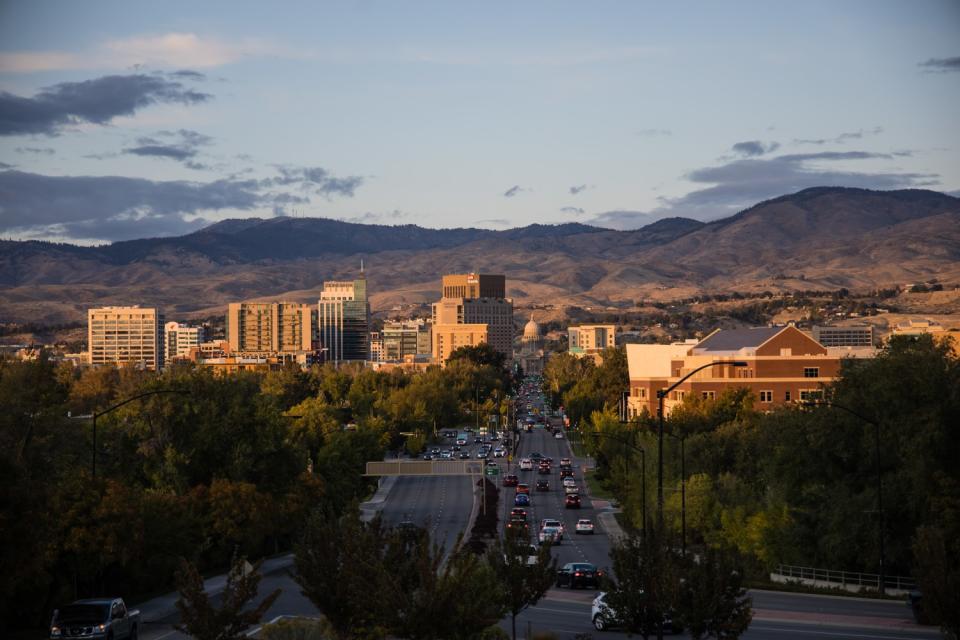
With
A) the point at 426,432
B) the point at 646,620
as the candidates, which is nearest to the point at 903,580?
the point at 646,620

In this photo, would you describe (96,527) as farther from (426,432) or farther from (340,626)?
(426,432)

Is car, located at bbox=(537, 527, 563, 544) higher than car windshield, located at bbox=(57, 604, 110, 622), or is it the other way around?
car windshield, located at bbox=(57, 604, 110, 622)

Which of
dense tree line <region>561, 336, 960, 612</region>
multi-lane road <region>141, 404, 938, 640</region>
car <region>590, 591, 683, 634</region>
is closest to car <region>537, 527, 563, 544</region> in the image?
multi-lane road <region>141, 404, 938, 640</region>

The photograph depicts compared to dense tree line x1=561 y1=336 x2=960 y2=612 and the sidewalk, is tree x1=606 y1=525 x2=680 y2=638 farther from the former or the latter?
dense tree line x1=561 y1=336 x2=960 y2=612

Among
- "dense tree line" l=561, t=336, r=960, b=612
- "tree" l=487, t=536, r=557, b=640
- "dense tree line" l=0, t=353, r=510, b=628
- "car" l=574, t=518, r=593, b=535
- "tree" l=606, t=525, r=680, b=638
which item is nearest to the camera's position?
"tree" l=606, t=525, r=680, b=638

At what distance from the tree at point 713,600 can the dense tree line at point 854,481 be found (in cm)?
1556

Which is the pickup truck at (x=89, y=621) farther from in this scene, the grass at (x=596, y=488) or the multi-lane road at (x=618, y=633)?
the grass at (x=596, y=488)

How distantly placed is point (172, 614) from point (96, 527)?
13.8 ft

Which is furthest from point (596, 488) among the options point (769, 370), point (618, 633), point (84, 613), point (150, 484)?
point (84, 613)

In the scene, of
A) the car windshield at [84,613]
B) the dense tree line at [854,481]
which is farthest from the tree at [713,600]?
the car windshield at [84,613]

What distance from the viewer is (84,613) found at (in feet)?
138

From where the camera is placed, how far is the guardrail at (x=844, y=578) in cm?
5991

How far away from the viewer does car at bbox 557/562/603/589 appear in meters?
60.0

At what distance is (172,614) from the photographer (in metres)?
53.3
